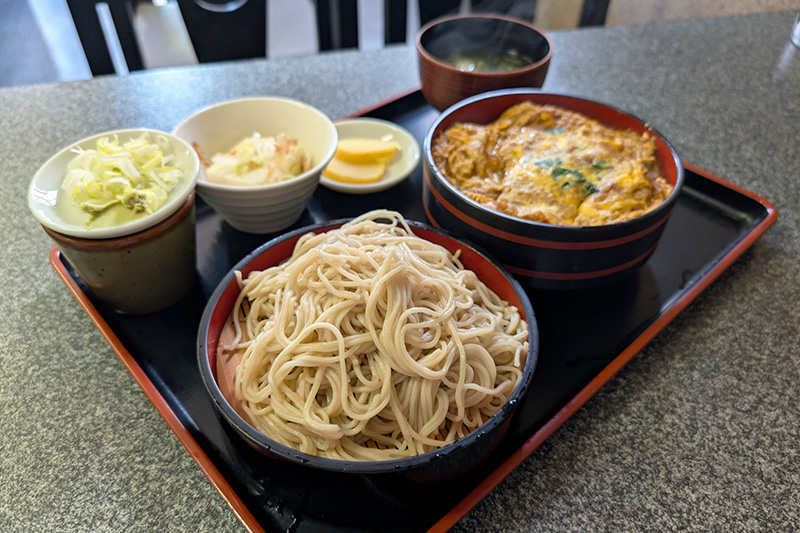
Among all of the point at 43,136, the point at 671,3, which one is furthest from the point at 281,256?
the point at 671,3

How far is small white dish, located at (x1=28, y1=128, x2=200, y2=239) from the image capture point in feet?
3.05

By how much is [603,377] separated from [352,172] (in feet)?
2.62

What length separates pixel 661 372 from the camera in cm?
104

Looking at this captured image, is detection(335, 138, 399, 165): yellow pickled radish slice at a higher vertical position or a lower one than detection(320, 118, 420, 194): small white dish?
higher

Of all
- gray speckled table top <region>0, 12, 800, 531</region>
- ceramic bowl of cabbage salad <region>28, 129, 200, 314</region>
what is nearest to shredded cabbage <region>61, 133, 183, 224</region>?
ceramic bowl of cabbage salad <region>28, 129, 200, 314</region>

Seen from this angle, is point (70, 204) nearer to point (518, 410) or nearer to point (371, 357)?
point (371, 357)

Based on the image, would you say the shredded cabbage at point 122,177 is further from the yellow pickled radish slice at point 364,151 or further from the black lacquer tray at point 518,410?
the yellow pickled radish slice at point 364,151

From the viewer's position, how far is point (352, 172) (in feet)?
4.62

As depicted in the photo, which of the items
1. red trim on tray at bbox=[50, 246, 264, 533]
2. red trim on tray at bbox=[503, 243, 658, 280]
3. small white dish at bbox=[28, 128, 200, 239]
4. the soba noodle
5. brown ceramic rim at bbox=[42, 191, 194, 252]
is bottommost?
red trim on tray at bbox=[50, 246, 264, 533]

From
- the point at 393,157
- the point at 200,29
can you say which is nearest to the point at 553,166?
the point at 393,157

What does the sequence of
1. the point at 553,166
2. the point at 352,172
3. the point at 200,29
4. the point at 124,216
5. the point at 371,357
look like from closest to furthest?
the point at 371,357 < the point at 124,216 < the point at 553,166 < the point at 352,172 < the point at 200,29

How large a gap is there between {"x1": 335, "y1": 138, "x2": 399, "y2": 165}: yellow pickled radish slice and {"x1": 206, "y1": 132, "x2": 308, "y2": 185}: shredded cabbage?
5.0 inches

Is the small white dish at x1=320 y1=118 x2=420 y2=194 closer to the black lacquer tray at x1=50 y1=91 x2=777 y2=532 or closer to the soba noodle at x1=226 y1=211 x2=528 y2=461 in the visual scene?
the black lacquer tray at x1=50 y1=91 x2=777 y2=532

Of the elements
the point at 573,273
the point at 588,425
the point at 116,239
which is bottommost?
the point at 588,425
